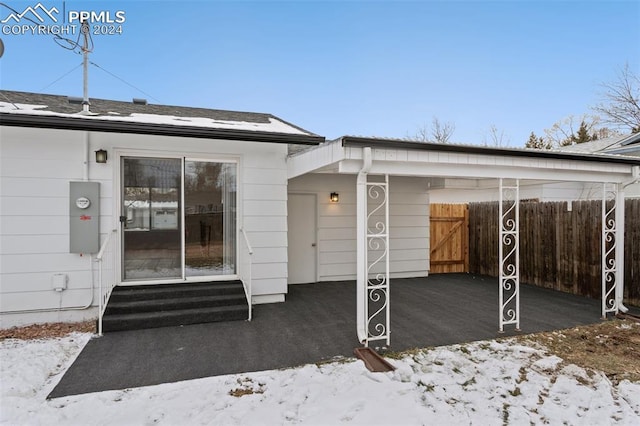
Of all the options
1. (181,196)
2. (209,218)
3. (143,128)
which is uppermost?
(143,128)

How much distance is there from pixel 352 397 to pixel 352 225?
209 inches

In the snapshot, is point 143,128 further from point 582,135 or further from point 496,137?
point 582,135

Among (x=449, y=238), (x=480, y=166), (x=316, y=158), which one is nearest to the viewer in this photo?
(x=480, y=166)

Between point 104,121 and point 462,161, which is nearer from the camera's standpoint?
point 462,161

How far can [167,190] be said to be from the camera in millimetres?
5551

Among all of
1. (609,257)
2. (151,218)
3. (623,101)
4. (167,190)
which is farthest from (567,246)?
(623,101)

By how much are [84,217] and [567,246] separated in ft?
28.7

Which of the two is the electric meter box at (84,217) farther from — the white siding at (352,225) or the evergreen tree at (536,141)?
the evergreen tree at (536,141)

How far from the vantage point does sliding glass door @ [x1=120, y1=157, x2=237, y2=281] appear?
5.43 meters

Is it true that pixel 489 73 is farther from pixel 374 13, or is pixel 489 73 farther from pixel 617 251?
pixel 617 251

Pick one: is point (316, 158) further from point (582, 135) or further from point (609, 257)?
point (582, 135)

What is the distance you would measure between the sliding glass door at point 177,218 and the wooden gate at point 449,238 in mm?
5699

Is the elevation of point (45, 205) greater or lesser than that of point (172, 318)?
greater

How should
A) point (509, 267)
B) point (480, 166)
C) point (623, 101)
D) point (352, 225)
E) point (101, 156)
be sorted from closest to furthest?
point (480, 166)
point (101, 156)
point (509, 267)
point (352, 225)
point (623, 101)
